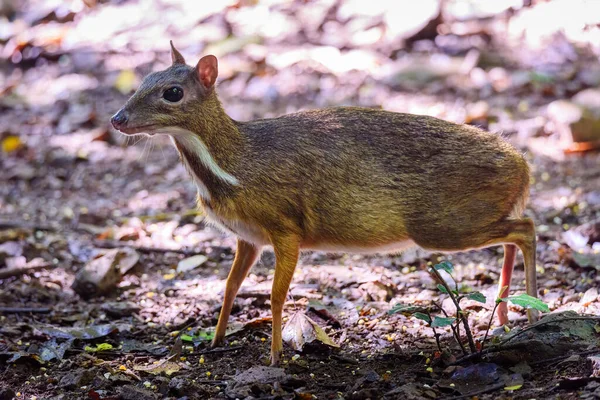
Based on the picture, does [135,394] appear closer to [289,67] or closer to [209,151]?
[209,151]

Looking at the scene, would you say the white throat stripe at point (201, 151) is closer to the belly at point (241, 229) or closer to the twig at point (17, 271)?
the belly at point (241, 229)

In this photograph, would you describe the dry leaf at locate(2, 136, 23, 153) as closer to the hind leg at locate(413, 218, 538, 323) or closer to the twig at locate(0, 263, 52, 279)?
the twig at locate(0, 263, 52, 279)

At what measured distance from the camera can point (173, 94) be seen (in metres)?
4.29

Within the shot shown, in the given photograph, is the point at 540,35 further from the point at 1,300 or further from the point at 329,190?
the point at 1,300

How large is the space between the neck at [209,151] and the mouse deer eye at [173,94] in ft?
0.46

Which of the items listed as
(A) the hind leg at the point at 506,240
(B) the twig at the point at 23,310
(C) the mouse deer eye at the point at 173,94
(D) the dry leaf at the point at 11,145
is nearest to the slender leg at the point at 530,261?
(A) the hind leg at the point at 506,240

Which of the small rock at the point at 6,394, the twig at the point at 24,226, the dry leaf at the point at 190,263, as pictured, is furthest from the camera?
the twig at the point at 24,226

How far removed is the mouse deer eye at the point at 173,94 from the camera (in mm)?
4277

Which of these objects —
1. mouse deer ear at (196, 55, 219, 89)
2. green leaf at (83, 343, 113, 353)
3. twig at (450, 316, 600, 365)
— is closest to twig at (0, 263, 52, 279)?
green leaf at (83, 343, 113, 353)

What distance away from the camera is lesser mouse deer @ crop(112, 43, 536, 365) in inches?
170

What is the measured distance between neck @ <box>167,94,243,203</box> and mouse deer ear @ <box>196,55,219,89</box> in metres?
0.10

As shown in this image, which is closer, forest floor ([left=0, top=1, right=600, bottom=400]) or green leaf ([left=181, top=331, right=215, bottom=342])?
forest floor ([left=0, top=1, right=600, bottom=400])

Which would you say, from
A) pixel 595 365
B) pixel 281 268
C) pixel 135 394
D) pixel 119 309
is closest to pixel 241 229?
pixel 281 268

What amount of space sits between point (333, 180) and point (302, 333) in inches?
35.0
